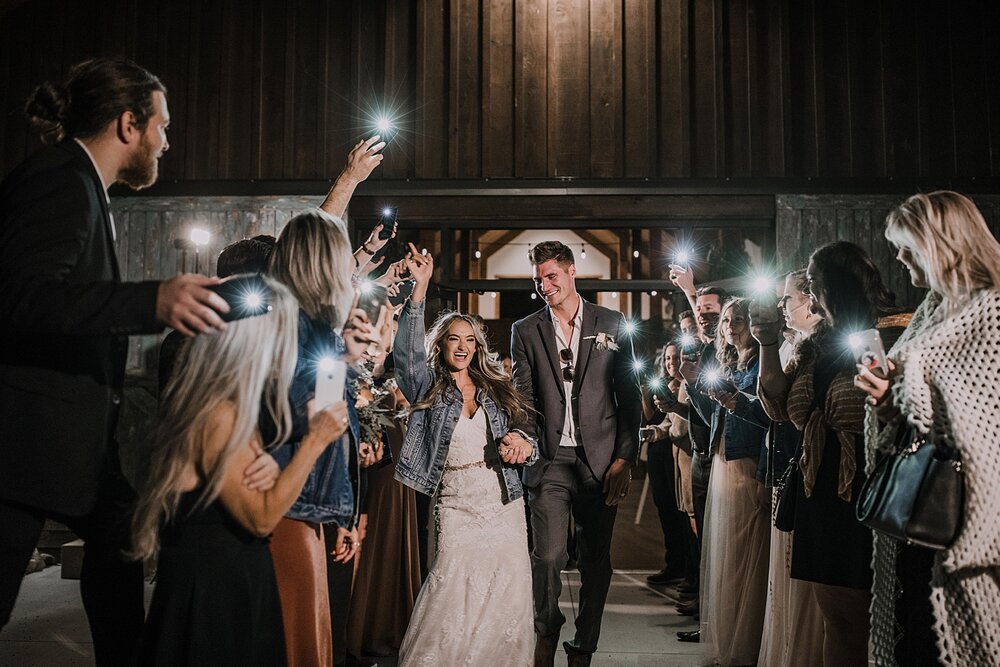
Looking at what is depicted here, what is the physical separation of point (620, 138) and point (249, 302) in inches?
241

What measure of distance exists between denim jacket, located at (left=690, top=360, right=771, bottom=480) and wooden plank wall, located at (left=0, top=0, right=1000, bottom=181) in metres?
3.56

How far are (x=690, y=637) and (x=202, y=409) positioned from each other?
402cm

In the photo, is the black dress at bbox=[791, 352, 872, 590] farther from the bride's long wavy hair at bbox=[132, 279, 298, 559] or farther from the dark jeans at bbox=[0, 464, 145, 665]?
the dark jeans at bbox=[0, 464, 145, 665]

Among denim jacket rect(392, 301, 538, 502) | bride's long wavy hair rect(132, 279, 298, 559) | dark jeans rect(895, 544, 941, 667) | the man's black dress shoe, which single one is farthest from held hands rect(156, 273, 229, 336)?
the man's black dress shoe

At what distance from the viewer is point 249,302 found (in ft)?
7.59

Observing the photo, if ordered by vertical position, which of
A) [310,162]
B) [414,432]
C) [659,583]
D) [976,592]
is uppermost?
[310,162]

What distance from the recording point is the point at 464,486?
4211 mm

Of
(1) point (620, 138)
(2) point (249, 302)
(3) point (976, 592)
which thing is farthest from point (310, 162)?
(3) point (976, 592)

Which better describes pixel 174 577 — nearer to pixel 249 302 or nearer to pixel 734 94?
pixel 249 302

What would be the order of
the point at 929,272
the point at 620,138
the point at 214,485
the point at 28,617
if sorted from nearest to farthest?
the point at 214,485 < the point at 929,272 < the point at 28,617 < the point at 620,138

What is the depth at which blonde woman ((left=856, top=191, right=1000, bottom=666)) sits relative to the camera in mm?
2438

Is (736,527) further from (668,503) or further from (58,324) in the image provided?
(58,324)

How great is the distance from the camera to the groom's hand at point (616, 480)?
14.3ft

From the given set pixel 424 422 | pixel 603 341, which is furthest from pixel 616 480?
pixel 424 422
